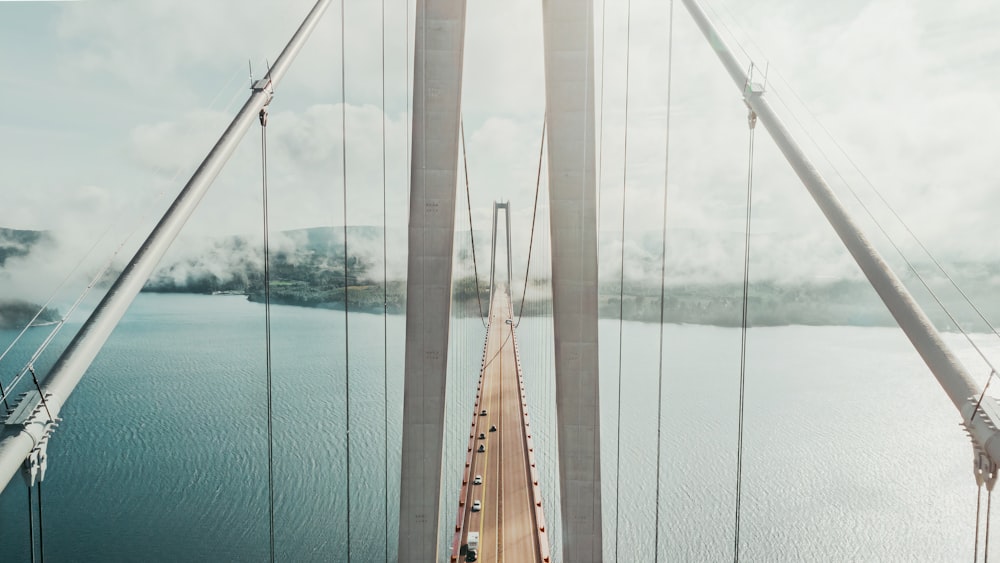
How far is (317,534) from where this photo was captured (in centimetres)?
1712

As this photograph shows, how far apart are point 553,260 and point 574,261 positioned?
30cm

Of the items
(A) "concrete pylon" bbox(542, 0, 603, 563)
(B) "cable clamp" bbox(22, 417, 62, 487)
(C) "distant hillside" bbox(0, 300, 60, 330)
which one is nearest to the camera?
(B) "cable clamp" bbox(22, 417, 62, 487)

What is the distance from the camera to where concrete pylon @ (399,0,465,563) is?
23.2 ft

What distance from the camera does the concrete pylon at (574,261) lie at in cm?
702

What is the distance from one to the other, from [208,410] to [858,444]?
31.5m

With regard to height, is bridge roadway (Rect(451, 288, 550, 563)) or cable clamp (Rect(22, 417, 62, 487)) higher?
cable clamp (Rect(22, 417, 62, 487))

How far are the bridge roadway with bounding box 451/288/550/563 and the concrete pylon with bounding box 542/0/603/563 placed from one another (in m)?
3.90

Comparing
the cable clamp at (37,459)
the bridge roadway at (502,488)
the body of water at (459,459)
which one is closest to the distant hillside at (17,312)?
the body of water at (459,459)

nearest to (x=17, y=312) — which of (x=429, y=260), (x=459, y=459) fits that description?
(x=459, y=459)

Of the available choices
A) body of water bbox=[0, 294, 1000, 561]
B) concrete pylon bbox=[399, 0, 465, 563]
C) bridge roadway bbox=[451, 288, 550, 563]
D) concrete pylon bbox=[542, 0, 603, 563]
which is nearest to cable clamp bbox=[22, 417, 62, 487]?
concrete pylon bbox=[399, 0, 465, 563]

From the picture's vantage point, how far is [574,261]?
7.38 metres

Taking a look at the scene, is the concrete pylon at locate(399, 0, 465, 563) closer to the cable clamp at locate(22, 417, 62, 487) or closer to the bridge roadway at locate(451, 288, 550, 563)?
the bridge roadway at locate(451, 288, 550, 563)

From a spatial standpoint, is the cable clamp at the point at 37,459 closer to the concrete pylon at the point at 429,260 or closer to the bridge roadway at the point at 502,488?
the concrete pylon at the point at 429,260

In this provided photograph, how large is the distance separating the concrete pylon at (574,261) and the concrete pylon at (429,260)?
133cm
